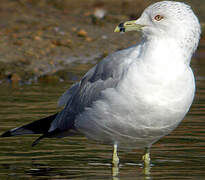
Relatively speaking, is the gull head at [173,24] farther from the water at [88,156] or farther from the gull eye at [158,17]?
the water at [88,156]

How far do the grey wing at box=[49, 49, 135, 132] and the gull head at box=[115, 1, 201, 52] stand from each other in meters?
0.41

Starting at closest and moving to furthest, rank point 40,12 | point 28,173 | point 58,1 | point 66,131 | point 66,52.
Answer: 1. point 28,173
2. point 66,131
3. point 66,52
4. point 40,12
5. point 58,1

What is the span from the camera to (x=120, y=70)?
6.61 m

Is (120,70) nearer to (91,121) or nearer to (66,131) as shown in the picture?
(91,121)

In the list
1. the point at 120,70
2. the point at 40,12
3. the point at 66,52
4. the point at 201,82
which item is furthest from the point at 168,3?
the point at 40,12

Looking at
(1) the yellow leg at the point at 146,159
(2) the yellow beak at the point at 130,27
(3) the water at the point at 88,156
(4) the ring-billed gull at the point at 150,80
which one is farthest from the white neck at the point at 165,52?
(1) the yellow leg at the point at 146,159

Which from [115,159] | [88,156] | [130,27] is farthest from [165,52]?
[88,156]

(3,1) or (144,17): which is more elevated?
(144,17)

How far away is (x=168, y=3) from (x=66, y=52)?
8783mm

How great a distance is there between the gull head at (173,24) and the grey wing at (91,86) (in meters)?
0.41

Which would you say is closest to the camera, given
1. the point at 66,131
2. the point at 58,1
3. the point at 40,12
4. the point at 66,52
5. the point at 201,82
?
the point at 66,131

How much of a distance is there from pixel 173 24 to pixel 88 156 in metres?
1.94

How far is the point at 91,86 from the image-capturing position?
7.14 meters

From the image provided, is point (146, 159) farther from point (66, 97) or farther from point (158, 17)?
point (158, 17)
